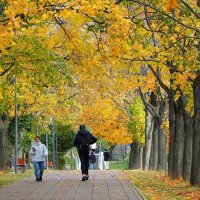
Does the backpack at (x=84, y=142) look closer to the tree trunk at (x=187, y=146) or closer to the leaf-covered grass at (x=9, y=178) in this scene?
the leaf-covered grass at (x=9, y=178)

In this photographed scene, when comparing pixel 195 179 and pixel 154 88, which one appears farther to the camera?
pixel 154 88

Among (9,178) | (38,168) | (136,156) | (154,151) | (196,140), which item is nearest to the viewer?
(196,140)

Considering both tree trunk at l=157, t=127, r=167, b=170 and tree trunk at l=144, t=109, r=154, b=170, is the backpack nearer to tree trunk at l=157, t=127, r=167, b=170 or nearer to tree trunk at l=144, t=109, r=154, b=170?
tree trunk at l=157, t=127, r=167, b=170

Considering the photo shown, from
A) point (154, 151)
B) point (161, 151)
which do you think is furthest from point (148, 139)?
point (161, 151)

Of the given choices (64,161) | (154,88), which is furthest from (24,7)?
(64,161)

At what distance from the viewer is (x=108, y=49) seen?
1836 cm

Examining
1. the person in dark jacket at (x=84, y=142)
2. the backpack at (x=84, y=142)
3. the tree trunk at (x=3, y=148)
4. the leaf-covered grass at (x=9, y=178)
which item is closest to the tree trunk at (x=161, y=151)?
the leaf-covered grass at (x=9, y=178)

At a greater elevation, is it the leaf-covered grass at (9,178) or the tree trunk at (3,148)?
the tree trunk at (3,148)

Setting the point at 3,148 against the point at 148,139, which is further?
the point at 148,139

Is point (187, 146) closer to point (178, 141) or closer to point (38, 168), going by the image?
point (178, 141)

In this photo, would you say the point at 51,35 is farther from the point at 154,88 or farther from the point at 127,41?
the point at 154,88

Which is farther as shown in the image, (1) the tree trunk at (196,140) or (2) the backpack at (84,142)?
(2) the backpack at (84,142)

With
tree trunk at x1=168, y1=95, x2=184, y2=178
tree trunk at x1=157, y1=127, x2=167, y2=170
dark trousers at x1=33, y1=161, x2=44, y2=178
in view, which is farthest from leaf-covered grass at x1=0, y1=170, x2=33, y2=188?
tree trunk at x1=157, y1=127, x2=167, y2=170

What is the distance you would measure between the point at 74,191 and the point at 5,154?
19004 millimetres
